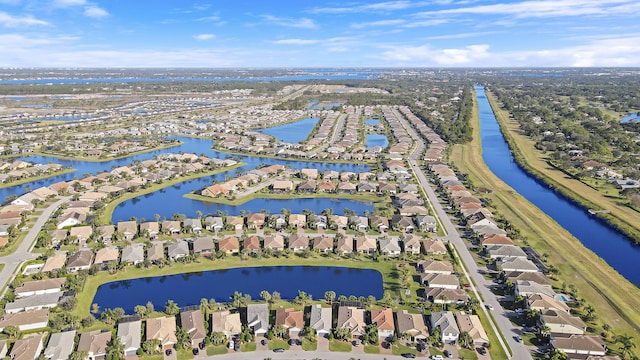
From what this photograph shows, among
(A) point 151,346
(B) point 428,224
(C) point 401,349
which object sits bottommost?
(C) point 401,349

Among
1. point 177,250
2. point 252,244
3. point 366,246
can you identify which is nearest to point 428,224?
point 366,246

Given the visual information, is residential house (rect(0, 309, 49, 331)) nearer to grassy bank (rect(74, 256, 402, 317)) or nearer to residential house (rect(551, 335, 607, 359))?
grassy bank (rect(74, 256, 402, 317))

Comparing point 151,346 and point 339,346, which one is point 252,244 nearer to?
point 151,346

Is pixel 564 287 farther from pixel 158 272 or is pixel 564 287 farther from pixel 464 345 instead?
pixel 158 272

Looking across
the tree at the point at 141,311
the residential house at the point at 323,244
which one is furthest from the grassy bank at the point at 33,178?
the residential house at the point at 323,244

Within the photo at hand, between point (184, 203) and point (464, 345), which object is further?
point (184, 203)

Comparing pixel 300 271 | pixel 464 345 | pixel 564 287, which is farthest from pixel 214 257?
pixel 564 287

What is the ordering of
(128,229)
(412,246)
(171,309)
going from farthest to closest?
(128,229) → (412,246) → (171,309)
